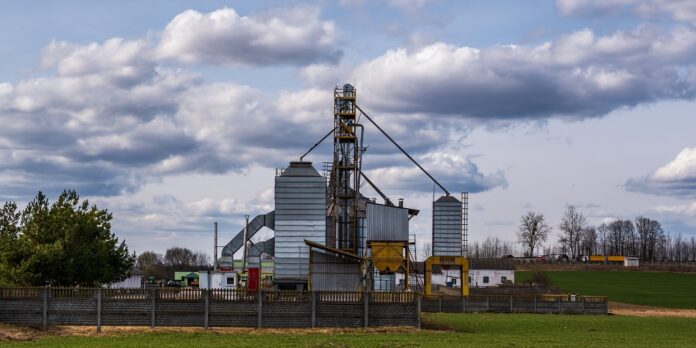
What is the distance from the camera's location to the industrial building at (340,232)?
58031 mm

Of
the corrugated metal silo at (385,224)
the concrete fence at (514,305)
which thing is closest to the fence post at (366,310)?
the corrugated metal silo at (385,224)

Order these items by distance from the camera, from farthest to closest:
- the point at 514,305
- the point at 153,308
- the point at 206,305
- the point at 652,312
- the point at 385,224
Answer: the point at 652,312 < the point at 514,305 < the point at 385,224 < the point at 206,305 < the point at 153,308

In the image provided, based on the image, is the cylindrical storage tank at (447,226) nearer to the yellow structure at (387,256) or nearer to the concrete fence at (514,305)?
the concrete fence at (514,305)

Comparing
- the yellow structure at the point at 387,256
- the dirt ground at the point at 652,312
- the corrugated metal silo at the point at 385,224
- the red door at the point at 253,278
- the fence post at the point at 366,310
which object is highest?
the corrugated metal silo at the point at 385,224

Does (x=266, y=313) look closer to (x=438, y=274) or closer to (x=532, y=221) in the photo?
(x=438, y=274)

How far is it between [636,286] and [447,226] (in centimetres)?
6801

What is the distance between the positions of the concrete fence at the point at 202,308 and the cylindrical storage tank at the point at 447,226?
88.5 ft

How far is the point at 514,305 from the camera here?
63969 mm

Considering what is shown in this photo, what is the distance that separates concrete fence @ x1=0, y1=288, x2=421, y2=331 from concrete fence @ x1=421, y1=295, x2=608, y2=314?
864 inches

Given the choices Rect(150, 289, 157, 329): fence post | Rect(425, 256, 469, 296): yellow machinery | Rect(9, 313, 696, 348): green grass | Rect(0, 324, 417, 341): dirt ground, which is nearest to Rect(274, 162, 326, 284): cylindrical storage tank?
Rect(425, 256, 469, 296): yellow machinery

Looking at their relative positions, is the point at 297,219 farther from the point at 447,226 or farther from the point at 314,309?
the point at 314,309

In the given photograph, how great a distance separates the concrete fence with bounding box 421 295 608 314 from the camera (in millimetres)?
63219

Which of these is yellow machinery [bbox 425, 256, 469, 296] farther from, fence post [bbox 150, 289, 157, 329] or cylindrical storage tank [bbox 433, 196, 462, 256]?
fence post [bbox 150, 289, 157, 329]

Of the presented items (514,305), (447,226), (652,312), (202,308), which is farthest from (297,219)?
(652,312)
